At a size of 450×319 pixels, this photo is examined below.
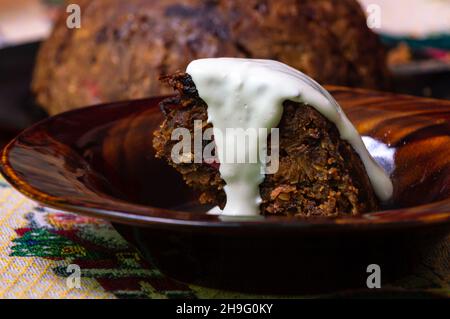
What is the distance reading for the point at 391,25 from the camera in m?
3.08

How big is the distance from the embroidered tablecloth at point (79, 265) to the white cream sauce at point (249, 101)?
0.50ft

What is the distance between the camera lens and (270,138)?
1.03 metres

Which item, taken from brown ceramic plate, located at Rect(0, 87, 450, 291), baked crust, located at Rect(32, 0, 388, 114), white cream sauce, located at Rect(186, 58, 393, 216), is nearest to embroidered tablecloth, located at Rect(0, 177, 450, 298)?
brown ceramic plate, located at Rect(0, 87, 450, 291)

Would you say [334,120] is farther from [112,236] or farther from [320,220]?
[112,236]

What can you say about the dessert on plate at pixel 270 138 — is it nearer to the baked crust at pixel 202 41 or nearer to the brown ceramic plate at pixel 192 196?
the brown ceramic plate at pixel 192 196

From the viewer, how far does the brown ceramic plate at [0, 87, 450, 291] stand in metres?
0.84

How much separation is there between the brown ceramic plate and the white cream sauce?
0.33 feet

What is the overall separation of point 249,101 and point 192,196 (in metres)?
0.32

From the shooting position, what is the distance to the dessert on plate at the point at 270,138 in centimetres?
100

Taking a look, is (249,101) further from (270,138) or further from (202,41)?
(202,41)

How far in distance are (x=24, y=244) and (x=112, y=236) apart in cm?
13

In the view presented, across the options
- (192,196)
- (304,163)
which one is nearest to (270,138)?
(304,163)

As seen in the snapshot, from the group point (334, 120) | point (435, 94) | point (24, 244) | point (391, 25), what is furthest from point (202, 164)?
point (391, 25)
